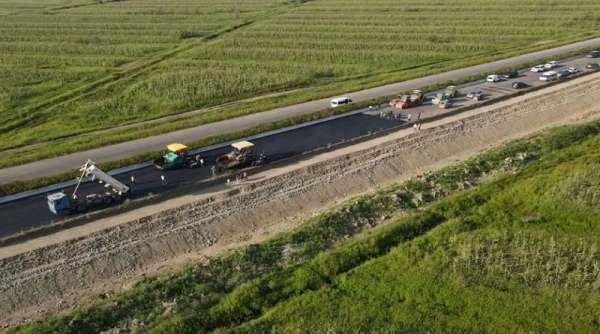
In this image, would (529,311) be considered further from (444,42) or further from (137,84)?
(444,42)

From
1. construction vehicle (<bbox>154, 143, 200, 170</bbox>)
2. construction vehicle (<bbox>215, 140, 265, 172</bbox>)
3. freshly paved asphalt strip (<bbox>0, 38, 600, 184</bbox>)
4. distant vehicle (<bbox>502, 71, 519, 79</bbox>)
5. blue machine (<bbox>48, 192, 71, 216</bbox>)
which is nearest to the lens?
blue machine (<bbox>48, 192, 71, 216</bbox>)

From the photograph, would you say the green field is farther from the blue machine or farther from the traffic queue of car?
the traffic queue of car

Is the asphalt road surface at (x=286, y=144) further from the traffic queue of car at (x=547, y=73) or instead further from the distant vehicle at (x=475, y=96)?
the traffic queue of car at (x=547, y=73)

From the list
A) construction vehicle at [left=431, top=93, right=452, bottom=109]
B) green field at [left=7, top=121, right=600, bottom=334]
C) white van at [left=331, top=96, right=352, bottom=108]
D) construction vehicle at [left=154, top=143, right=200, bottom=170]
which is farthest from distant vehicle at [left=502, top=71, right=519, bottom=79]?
construction vehicle at [left=154, top=143, right=200, bottom=170]

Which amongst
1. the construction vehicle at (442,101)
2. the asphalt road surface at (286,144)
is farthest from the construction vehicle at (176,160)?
the construction vehicle at (442,101)

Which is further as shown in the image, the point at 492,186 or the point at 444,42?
the point at 444,42

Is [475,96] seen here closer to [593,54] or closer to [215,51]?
[593,54]

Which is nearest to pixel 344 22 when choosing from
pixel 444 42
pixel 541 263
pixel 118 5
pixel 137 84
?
pixel 444 42
